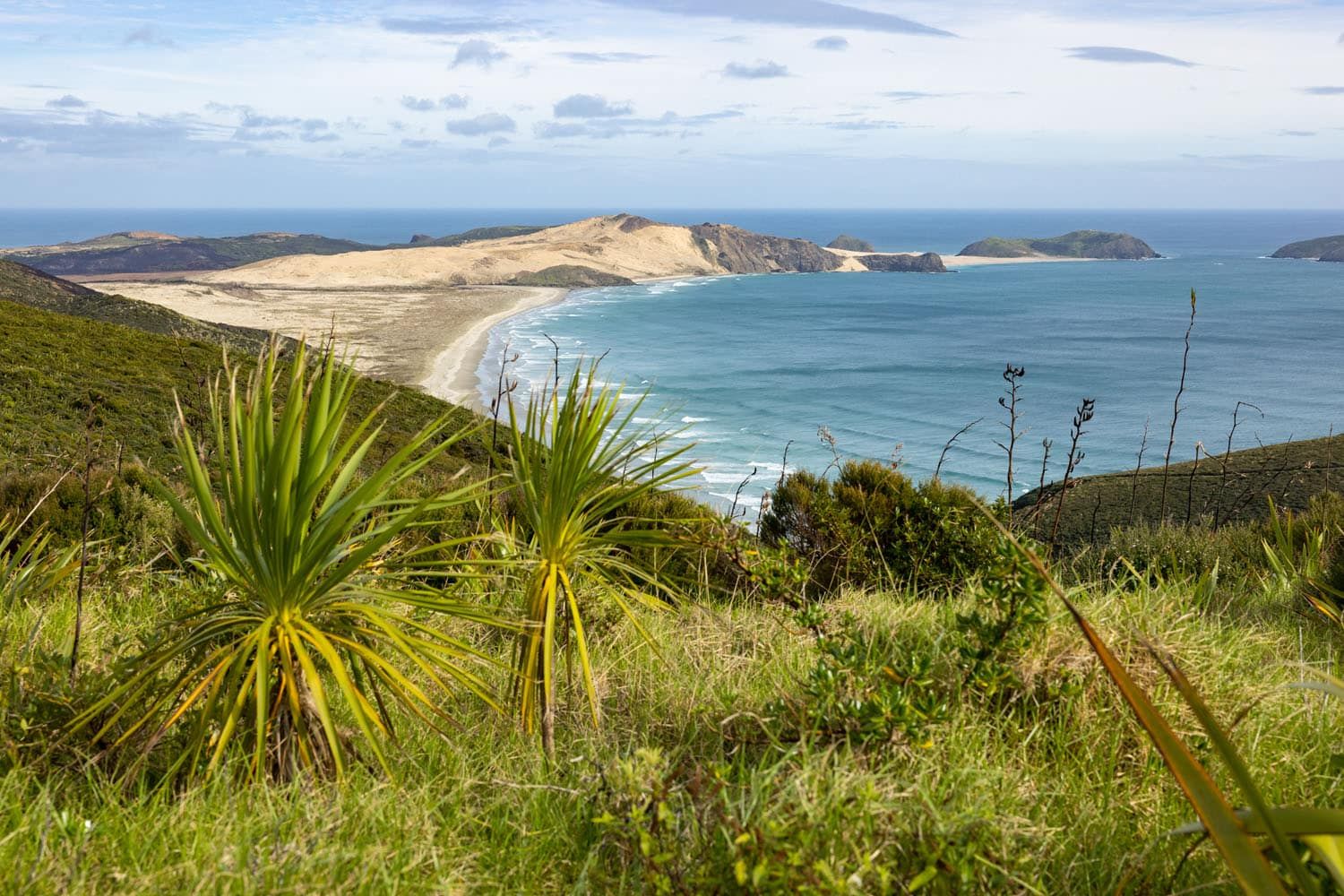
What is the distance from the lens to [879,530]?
7.11 meters

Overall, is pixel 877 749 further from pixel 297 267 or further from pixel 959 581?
pixel 297 267

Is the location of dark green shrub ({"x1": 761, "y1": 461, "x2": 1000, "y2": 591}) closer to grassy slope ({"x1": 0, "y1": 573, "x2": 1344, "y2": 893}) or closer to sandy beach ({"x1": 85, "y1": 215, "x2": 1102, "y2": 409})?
grassy slope ({"x1": 0, "y1": 573, "x2": 1344, "y2": 893})

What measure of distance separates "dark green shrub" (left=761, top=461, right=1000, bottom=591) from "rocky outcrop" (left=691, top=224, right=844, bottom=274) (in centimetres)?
11661

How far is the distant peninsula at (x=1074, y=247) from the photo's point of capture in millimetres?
143000

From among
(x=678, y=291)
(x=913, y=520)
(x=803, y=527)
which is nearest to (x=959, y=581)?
(x=913, y=520)

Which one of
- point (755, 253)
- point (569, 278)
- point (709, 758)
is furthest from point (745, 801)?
point (755, 253)

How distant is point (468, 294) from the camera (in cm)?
8625

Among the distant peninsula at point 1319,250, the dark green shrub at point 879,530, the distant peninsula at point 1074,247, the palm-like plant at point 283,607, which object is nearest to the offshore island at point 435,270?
the distant peninsula at point 1074,247

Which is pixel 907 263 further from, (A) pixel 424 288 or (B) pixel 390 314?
(B) pixel 390 314

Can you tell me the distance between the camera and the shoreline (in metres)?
39.8

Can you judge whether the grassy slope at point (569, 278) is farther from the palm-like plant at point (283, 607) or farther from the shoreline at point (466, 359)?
the palm-like plant at point (283, 607)

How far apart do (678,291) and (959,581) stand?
306 ft

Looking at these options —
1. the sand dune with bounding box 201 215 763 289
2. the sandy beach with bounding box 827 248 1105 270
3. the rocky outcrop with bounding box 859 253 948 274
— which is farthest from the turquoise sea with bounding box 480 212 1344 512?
the sandy beach with bounding box 827 248 1105 270

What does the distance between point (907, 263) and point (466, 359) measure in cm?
9301
